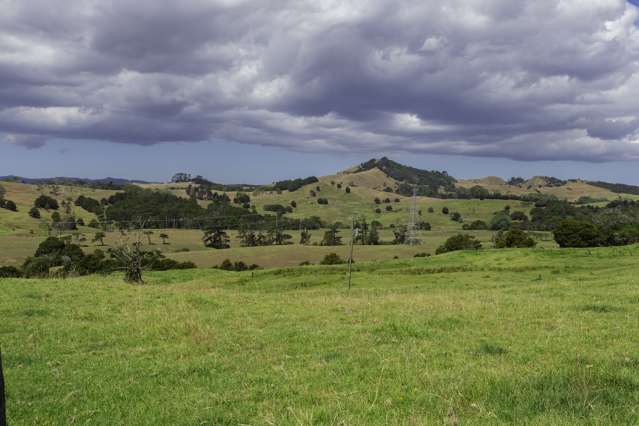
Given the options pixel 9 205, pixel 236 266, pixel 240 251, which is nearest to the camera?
pixel 236 266

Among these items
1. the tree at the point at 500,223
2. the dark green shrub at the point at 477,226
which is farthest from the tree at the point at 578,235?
the dark green shrub at the point at 477,226

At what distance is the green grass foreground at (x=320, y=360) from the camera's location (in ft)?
27.4

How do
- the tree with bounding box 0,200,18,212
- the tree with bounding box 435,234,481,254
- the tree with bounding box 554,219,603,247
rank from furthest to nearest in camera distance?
the tree with bounding box 0,200,18,212, the tree with bounding box 435,234,481,254, the tree with bounding box 554,219,603,247

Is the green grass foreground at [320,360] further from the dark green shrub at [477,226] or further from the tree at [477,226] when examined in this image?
the tree at [477,226]

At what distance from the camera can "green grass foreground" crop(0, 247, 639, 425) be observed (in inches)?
329

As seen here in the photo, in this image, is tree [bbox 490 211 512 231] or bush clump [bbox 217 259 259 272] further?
tree [bbox 490 211 512 231]

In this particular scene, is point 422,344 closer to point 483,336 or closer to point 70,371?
point 483,336

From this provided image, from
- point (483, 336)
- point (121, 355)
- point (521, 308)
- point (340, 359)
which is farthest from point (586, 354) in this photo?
point (121, 355)

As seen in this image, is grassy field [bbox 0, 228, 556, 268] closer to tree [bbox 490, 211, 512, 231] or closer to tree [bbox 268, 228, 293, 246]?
tree [bbox 268, 228, 293, 246]

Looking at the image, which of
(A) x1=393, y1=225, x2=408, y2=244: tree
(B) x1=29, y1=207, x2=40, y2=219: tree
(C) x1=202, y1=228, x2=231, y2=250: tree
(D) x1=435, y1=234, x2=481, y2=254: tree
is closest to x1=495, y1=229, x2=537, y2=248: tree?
(D) x1=435, y1=234, x2=481, y2=254: tree

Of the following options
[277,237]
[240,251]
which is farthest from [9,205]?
[240,251]

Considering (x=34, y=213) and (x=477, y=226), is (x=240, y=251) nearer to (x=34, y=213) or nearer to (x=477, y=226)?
(x=34, y=213)

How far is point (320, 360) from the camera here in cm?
1222

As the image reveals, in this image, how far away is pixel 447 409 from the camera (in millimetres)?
8039
